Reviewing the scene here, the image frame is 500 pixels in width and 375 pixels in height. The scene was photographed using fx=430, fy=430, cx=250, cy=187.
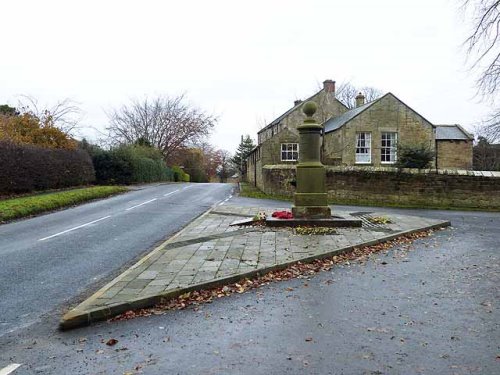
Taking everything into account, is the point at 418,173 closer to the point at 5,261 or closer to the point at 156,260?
the point at 156,260

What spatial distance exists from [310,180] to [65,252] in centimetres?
646

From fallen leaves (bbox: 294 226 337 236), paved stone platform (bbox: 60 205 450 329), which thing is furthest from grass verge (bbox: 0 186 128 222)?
fallen leaves (bbox: 294 226 337 236)

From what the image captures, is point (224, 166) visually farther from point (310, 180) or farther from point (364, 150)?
point (310, 180)

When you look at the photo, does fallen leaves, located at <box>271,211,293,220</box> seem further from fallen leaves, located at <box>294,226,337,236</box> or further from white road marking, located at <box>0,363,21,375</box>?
white road marking, located at <box>0,363,21,375</box>

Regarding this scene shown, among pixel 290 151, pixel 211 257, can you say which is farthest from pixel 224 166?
pixel 211 257

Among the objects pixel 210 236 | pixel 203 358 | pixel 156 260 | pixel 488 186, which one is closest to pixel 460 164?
pixel 488 186

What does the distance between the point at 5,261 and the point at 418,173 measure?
1727 centimetres

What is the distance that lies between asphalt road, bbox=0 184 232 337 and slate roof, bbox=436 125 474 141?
23996 millimetres

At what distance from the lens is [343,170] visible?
20.8 metres

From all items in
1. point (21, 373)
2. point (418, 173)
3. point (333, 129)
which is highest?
point (333, 129)

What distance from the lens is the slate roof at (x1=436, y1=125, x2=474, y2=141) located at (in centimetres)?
3243

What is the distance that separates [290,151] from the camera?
34094 mm

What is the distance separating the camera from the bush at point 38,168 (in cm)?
2005

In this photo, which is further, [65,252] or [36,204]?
[36,204]
